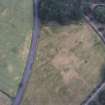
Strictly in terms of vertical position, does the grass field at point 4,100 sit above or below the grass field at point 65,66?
below

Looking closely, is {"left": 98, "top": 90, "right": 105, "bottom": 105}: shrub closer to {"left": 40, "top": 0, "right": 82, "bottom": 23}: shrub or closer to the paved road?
the paved road

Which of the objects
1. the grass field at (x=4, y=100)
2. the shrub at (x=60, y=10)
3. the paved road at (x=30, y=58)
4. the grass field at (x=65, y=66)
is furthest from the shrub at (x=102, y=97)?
the shrub at (x=60, y=10)

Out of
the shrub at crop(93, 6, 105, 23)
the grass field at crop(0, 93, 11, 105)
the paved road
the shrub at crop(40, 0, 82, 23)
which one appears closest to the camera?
the grass field at crop(0, 93, 11, 105)

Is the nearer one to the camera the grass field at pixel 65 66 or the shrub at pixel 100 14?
the grass field at pixel 65 66

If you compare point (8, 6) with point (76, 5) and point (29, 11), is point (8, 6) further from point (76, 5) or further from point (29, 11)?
point (76, 5)

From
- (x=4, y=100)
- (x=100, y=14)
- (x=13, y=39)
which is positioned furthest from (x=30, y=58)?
(x=100, y=14)

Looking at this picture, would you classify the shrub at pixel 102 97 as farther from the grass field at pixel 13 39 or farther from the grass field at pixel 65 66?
the grass field at pixel 13 39

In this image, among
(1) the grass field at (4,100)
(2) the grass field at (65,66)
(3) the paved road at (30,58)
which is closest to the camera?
(1) the grass field at (4,100)

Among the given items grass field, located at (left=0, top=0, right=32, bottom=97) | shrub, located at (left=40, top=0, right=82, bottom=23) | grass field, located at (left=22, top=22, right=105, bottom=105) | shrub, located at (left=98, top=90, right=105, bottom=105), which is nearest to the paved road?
grass field, located at (left=0, top=0, right=32, bottom=97)
